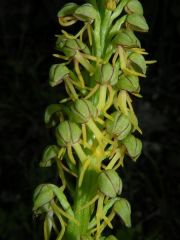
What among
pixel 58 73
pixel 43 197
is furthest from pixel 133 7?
pixel 43 197

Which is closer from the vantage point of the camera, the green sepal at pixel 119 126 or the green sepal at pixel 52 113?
the green sepal at pixel 119 126

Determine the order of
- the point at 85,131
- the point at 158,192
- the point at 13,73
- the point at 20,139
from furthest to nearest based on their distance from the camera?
the point at 13,73 → the point at 20,139 → the point at 158,192 → the point at 85,131

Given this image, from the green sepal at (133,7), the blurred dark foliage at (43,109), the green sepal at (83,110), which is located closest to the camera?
the green sepal at (83,110)

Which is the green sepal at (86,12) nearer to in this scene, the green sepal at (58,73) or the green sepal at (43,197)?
the green sepal at (58,73)

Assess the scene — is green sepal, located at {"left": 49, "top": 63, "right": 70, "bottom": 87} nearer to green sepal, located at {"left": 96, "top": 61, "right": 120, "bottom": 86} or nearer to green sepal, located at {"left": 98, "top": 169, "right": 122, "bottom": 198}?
green sepal, located at {"left": 96, "top": 61, "right": 120, "bottom": 86}

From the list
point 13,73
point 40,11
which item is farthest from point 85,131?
point 40,11

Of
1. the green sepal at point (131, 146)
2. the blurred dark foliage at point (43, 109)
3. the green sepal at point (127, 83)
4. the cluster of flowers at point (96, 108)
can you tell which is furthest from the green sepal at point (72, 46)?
the blurred dark foliage at point (43, 109)

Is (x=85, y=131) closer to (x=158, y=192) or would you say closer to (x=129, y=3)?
(x=129, y=3)
